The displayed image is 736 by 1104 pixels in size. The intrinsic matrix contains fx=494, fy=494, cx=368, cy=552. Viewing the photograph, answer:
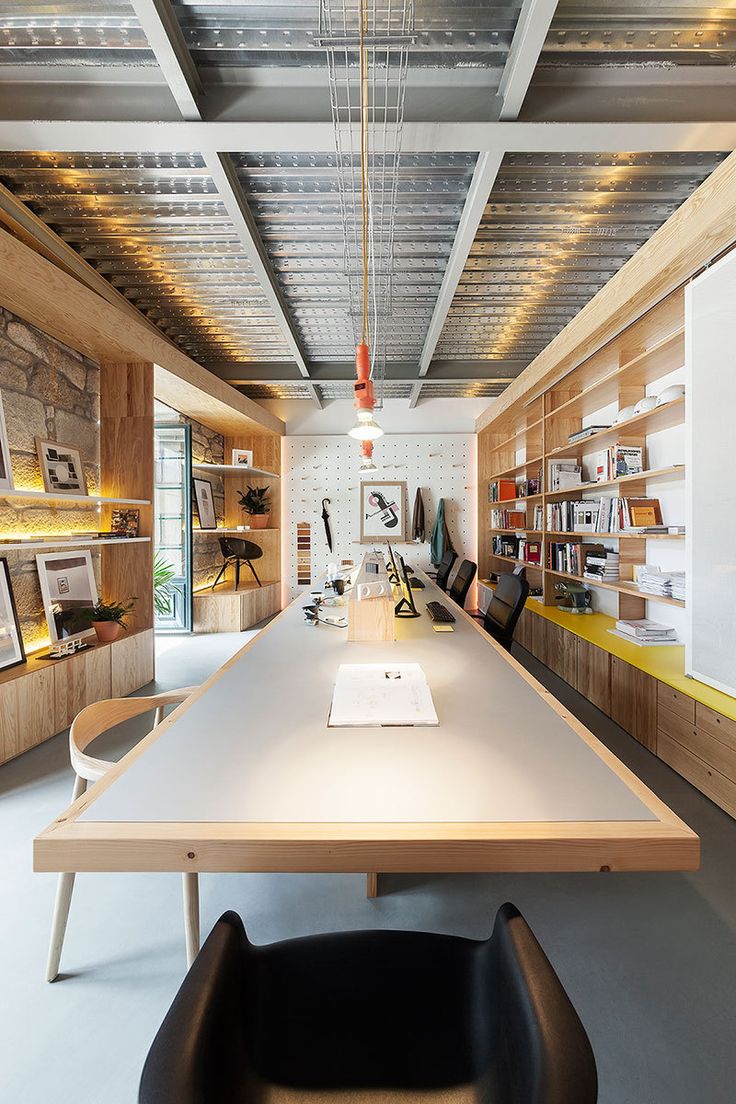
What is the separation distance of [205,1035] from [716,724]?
2355 mm

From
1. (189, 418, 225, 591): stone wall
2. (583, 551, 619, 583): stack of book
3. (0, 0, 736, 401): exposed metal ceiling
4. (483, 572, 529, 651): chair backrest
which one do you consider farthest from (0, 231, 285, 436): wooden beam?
(583, 551, 619, 583): stack of book

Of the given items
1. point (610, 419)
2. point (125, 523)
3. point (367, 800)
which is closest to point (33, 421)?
point (125, 523)

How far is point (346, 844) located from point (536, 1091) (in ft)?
1.28

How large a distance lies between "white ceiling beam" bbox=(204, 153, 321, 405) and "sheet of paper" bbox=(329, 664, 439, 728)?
2.50 metres

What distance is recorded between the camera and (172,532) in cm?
602

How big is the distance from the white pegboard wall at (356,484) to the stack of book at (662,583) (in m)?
3.70

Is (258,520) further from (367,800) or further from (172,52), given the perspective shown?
(367,800)

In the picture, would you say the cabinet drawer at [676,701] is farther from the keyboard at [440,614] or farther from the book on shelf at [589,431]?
the book on shelf at [589,431]

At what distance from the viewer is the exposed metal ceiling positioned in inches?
75.7

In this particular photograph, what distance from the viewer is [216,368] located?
594 cm

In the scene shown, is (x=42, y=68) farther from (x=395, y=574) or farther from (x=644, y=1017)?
(x=644, y=1017)

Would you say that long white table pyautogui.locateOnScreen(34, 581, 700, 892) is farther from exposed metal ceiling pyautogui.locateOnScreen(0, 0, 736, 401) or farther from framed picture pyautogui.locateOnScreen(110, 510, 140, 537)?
framed picture pyautogui.locateOnScreen(110, 510, 140, 537)

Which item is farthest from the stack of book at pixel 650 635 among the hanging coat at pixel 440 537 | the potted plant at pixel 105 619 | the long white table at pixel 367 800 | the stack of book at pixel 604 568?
the potted plant at pixel 105 619

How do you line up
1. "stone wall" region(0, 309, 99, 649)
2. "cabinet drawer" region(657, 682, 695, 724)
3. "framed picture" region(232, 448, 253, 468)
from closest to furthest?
"cabinet drawer" region(657, 682, 695, 724)
"stone wall" region(0, 309, 99, 649)
"framed picture" region(232, 448, 253, 468)
